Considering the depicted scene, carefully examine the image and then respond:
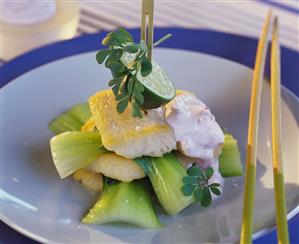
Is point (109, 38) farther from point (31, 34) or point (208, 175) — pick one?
point (31, 34)

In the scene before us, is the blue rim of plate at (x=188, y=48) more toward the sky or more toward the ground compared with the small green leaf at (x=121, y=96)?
more toward the ground

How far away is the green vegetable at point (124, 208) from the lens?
1.06 meters

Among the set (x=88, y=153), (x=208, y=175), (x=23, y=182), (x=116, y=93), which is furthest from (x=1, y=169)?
(x=208, y=175)

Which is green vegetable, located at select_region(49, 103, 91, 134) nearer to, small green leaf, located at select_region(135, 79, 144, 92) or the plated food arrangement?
the plated food arrangement

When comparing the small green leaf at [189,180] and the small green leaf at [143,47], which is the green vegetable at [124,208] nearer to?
the small green leaf at [189,180]

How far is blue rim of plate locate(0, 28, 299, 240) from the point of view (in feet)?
4.79

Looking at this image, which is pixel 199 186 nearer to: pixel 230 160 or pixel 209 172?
pixel 209 172

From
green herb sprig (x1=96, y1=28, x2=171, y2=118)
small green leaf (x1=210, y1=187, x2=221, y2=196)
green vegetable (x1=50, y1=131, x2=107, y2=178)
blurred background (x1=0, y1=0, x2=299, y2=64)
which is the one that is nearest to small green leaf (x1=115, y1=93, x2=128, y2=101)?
green herb sprig (x1=96, y1=28, x2=171, y2=118)

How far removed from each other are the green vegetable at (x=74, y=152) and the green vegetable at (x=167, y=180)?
0.09 metres

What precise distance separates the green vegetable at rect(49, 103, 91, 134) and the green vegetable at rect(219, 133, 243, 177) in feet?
0.99

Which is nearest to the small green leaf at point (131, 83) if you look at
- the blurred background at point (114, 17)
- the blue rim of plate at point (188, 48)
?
the blue rim of plate at point (188, 48)

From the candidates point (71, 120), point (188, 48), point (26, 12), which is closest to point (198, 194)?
point (71, 120)

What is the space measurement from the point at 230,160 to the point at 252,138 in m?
0.06

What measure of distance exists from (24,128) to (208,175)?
43cm
